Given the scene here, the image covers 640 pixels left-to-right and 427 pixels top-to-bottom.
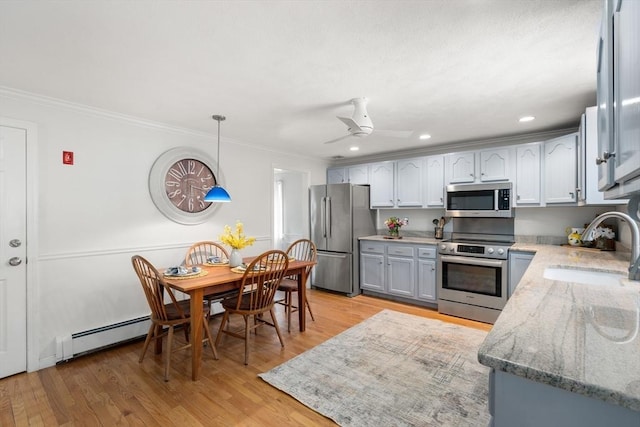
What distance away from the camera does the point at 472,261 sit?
3740 millimetres

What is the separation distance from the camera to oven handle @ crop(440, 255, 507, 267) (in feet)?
11.7

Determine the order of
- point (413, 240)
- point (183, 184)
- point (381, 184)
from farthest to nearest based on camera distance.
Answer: point (381, 184) < point (413, 240) < point (183, 184)

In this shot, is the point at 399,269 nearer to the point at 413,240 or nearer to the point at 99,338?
the point at 413,240

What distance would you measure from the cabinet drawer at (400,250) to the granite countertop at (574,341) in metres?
2.94

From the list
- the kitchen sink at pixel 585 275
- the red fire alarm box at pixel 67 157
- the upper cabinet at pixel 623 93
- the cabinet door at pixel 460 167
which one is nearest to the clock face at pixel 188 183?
the red fire alarm box at pixel 67 157

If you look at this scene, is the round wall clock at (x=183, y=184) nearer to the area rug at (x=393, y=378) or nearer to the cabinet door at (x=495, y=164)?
the area rug at (x=393, y=378)

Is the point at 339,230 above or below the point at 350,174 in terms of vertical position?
below

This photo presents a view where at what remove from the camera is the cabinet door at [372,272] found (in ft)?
15.2

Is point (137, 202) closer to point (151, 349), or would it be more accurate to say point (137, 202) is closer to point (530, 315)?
point (151, 349)

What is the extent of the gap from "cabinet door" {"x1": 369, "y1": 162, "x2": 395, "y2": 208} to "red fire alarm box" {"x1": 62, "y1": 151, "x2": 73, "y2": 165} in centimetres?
392

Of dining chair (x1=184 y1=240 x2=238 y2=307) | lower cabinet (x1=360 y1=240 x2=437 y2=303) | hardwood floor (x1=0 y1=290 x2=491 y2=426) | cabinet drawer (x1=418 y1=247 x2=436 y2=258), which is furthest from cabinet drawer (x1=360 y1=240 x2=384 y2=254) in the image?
dining chair (x1=184 y1=240 x2=238 y2=307)

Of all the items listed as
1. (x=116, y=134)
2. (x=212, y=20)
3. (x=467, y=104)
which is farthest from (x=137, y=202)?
(x=467, y=104)

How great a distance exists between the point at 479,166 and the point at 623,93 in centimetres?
363

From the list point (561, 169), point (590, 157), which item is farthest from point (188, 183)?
point (561, 169)
